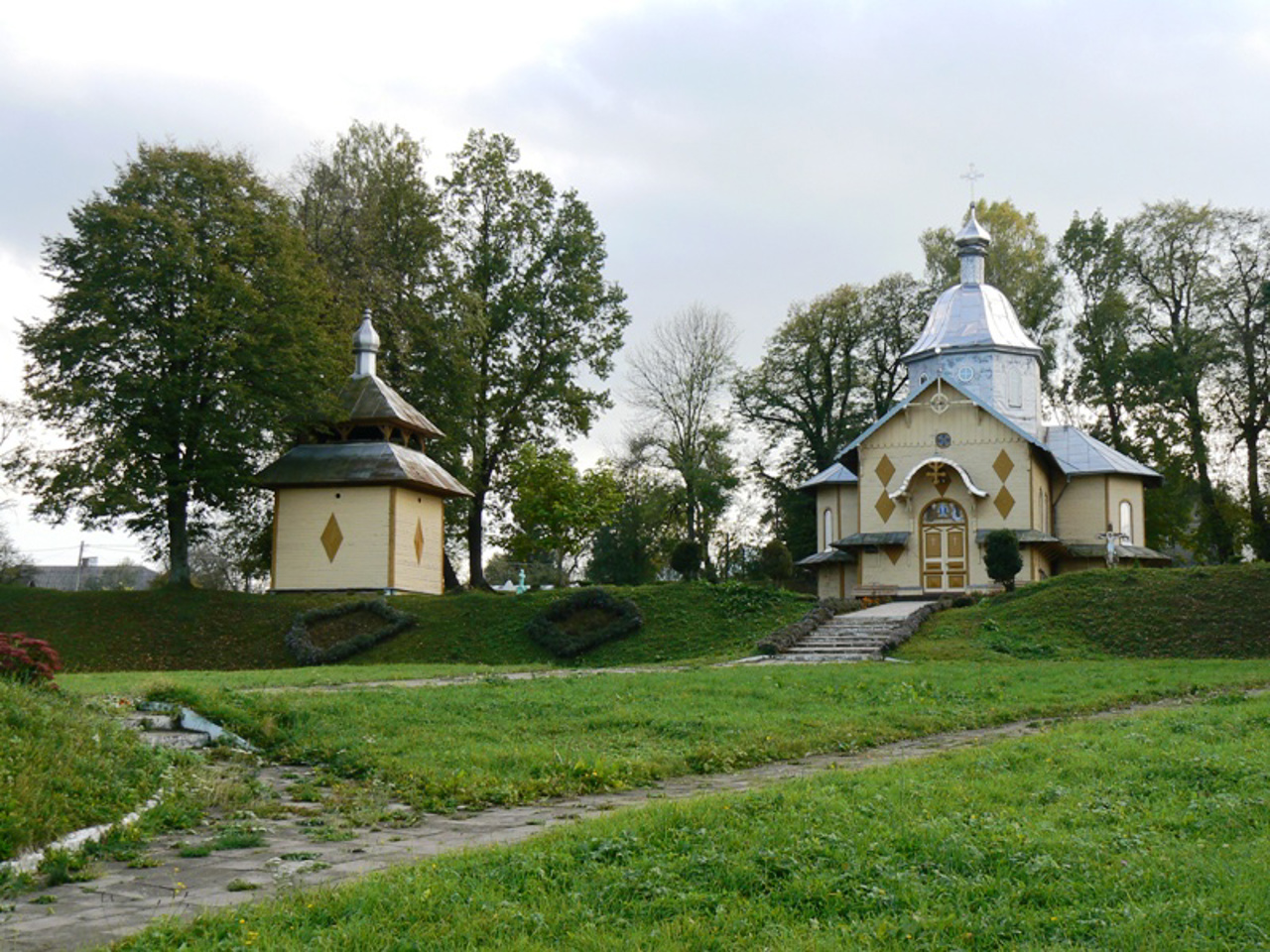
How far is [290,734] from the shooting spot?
11.9 m

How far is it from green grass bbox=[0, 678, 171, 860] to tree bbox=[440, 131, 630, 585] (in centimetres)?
3420

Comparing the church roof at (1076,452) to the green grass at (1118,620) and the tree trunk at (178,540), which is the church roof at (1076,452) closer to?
the green grass at (1118,620)

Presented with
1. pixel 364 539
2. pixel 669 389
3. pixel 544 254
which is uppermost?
pixel 544 254

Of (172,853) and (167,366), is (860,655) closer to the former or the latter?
(172,853)

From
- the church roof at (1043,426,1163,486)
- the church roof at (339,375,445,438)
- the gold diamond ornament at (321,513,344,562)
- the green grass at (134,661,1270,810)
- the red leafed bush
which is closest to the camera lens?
the green grass at (134,661,1270,810)

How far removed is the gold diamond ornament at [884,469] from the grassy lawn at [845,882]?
29.1 metres

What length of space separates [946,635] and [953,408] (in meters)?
12.7

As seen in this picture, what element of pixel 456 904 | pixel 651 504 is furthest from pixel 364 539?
pixel 456 904

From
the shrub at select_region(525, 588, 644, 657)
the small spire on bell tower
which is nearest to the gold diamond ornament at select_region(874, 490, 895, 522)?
the shrub at select_region(525, 588, 644, 657)

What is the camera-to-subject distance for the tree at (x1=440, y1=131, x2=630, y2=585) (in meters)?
44.9

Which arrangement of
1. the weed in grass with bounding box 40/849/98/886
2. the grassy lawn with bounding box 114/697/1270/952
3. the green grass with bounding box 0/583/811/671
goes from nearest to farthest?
the grassy lawn with bounding box 114/697/1270/952
the weed in grass with bounding box 40/849/98/886
the green grass with bounding box 0/583/811/671

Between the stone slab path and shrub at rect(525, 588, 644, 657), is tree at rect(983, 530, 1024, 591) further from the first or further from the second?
the stone slab path

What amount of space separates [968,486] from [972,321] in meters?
9.00

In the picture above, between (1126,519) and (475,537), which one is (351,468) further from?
(1126,519)
